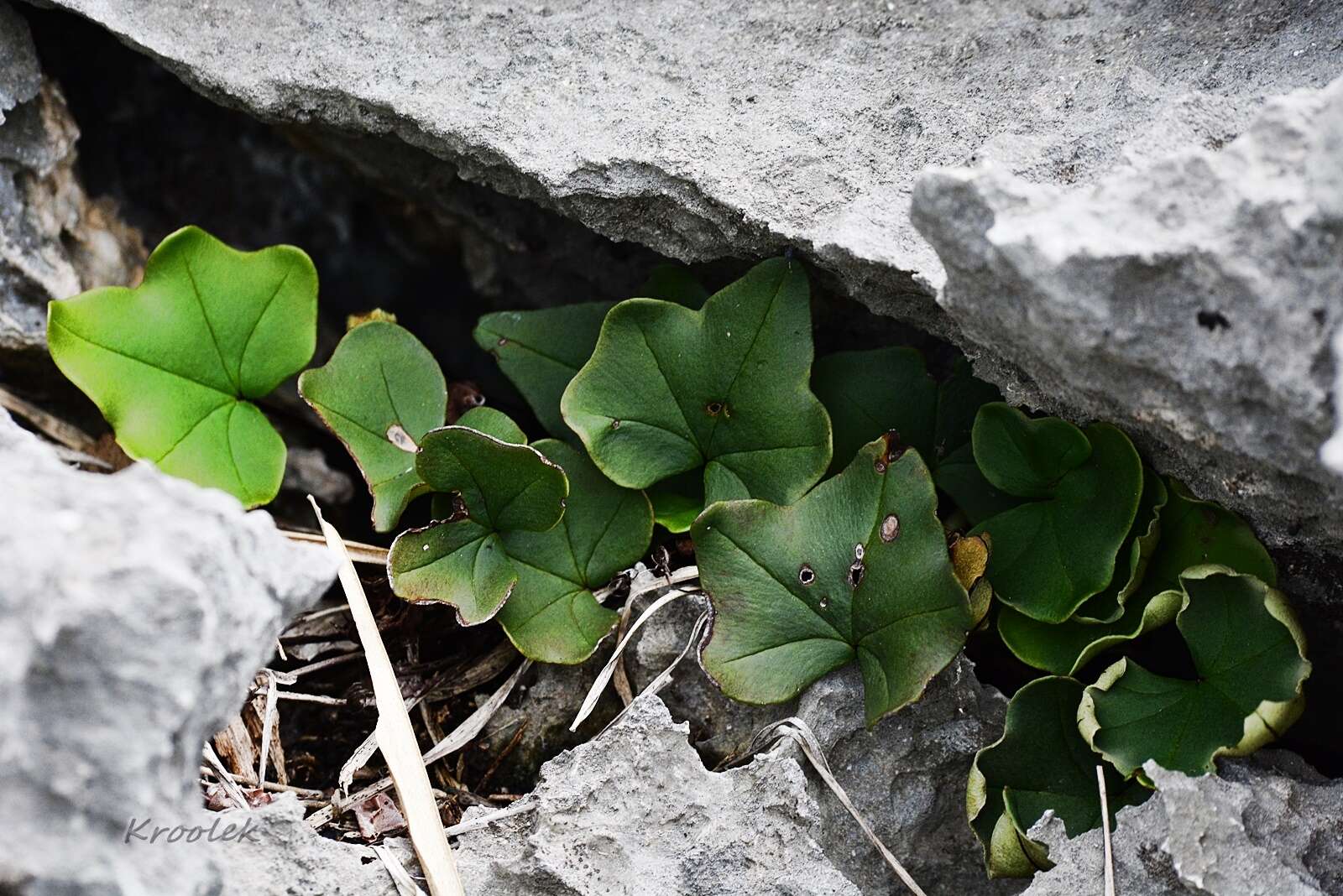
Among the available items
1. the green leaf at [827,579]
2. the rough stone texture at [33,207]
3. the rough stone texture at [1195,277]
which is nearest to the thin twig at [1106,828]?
the green leaf at [827,579]

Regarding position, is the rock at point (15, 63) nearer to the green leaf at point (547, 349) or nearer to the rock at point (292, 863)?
the green leaf at point (547, 349)

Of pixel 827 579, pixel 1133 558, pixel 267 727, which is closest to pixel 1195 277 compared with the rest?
pixel 1133 558

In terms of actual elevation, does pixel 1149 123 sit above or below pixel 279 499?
above

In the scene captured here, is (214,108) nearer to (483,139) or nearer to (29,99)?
(29,99)

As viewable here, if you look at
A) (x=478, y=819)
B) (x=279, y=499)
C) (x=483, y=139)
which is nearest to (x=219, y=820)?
(x=478, y=819)

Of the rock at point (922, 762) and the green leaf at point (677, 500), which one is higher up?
the green leaf at point (677, 500)

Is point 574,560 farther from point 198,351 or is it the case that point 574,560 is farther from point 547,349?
point 198,351
